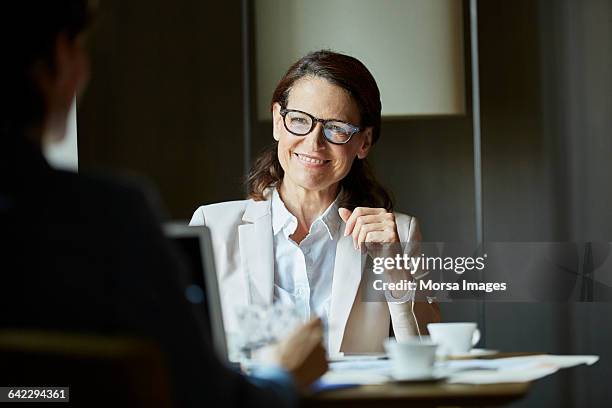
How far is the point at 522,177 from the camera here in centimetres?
322

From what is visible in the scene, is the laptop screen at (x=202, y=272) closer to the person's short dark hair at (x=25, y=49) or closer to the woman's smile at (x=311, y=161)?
the person's short dark hair at (x=25, y=49)

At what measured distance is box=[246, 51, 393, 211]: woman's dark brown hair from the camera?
259cm

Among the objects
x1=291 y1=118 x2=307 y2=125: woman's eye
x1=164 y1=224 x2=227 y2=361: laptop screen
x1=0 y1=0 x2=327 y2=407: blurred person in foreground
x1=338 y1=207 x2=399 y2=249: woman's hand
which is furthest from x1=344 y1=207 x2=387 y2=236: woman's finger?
x1=0 y1=0 x2=327 y2=407: blurred person in foreground

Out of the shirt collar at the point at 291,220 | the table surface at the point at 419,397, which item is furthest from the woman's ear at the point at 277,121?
the table surface at the point at 419,397

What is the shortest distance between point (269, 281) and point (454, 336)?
0.70m

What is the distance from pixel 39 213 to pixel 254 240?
5.09 ft

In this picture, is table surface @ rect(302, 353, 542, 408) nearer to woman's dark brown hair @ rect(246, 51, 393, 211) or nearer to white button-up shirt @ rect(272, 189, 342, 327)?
white button-up shirt @ rect(272, 189, 342, 327)

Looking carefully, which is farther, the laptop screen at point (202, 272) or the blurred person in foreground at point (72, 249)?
the laptop screen at point (202, 272)

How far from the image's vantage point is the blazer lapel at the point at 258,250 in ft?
7.66

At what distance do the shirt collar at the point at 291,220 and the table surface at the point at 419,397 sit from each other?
1.19 metres

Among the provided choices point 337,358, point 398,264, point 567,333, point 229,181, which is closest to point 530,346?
point 567,333

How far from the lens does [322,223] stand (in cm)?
255

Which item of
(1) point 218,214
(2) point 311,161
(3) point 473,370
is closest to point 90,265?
(3) point 473,370

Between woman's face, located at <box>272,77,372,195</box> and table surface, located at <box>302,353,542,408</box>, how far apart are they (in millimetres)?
1257
